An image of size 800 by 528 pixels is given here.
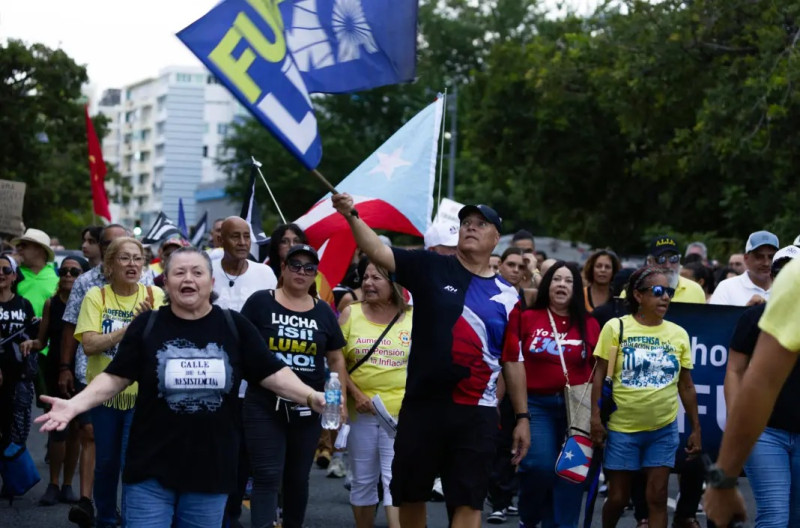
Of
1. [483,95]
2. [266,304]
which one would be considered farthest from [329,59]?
[483,95]

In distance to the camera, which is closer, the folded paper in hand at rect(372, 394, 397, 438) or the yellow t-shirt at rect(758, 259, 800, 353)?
the yellow t-shirt at rect(758, 259, 800, 353)

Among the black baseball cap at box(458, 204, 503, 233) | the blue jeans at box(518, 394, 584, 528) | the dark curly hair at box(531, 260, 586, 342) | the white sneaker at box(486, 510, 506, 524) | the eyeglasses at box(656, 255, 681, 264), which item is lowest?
the white sneaker at box(486, 510, 506, 524)

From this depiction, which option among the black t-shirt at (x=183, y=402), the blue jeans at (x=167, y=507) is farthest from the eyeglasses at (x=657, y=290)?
the blue jeans at (x=167, y=507)

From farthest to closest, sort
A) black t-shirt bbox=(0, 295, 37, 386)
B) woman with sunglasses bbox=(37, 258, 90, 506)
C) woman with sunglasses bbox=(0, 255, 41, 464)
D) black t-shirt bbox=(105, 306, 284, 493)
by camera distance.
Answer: woman with sunglasses bbox=(37, 258, 90, 506), black t-shirt bbox=(0, 295, 37, 386), woman with sunglasses bbox=(0, 255, 41, 464), black t-shirt bbox=(105, 306, 284, 493)

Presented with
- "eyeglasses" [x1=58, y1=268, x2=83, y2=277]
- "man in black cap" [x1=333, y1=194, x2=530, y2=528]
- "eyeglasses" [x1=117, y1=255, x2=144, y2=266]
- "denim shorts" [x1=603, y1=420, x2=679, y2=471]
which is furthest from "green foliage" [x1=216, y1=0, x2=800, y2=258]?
"man in black cap" [x1=333, y1=194, x2=530, y2=528]

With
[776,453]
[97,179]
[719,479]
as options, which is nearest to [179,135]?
[97,179]

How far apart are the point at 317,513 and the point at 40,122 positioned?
28.0 meters

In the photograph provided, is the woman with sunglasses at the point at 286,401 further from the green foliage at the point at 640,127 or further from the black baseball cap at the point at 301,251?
the green foliage at the point at 640,127

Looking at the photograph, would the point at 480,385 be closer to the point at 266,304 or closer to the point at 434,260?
the point at 434,260

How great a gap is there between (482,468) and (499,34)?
54531mm

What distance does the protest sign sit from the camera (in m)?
17.0

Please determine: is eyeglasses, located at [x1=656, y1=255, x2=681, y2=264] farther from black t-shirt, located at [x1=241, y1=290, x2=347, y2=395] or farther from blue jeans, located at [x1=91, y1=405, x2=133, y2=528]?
blue jeans, located at [x1=91, y1=405, x2=133, y2=528]

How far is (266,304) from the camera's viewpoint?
8.41 meters

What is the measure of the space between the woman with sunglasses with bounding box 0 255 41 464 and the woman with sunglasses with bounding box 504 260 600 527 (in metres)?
3.97
